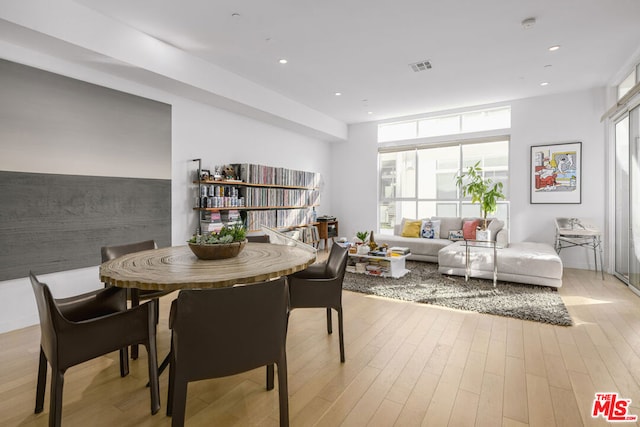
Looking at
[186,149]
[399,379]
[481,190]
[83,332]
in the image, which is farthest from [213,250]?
[481,190]

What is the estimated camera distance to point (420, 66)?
4402mm

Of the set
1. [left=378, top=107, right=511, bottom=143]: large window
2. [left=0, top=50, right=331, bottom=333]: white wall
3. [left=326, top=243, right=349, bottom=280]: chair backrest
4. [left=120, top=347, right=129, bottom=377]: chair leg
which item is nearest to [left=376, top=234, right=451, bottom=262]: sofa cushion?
[left=378, top=107, right=511, bottom=143]: large window

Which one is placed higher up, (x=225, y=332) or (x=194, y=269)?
(x=194, y=269)

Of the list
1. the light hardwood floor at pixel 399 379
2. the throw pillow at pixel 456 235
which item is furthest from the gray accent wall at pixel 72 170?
the throw pillow at pixel 456 235

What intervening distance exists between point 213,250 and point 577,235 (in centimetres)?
567

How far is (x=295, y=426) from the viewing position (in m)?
1.66

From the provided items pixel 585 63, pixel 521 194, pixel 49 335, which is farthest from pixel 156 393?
pixel 521 194

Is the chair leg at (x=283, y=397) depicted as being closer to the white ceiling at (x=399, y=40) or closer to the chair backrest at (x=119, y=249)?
the chair backrest at (x=119, y=249)

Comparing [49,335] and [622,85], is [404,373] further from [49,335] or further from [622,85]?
[622,85]

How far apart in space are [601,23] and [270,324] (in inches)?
171

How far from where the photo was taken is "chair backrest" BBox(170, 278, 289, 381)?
1.32m

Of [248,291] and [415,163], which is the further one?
[415,163]

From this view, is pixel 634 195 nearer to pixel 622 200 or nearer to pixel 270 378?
pixel 622 200

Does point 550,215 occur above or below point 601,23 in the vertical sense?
below
